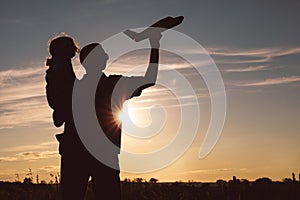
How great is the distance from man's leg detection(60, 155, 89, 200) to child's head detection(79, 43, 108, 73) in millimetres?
1132

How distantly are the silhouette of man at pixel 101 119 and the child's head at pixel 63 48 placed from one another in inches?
8.5

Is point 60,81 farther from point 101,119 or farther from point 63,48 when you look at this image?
point 101,119

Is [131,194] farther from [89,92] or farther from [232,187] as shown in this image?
[89,92]

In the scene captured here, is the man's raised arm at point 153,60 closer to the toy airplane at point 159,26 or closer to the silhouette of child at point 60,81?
the toy airplane at point 159,26

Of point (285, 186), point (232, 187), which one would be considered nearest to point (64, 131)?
point (232, 187)

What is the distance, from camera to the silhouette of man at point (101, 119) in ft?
21.4

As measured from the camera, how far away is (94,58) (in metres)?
6.52

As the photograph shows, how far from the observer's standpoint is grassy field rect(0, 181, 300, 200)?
10.8 meters

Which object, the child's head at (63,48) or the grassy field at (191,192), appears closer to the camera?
the child's head at (63,48)

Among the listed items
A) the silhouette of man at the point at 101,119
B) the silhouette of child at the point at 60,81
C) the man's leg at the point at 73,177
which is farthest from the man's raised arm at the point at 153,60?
the man's leg at the point at 73,177

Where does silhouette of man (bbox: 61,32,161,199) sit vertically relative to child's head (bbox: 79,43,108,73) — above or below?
below

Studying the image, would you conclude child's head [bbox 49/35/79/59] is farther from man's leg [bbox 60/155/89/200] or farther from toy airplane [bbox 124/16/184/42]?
man's leg [bbox 60/155/89/200]

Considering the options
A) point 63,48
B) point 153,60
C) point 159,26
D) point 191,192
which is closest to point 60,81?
point 63,48

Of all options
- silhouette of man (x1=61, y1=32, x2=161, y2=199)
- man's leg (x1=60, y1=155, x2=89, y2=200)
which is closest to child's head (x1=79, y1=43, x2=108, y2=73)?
silhouette of man (x1=61, y1=32, x2=161, y2=199)
